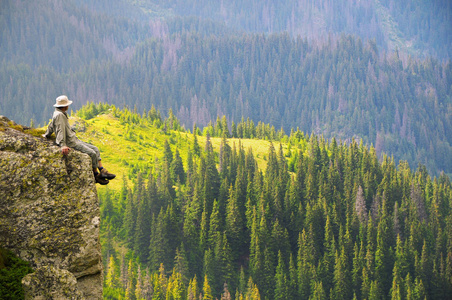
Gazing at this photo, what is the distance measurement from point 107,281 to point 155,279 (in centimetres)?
1432

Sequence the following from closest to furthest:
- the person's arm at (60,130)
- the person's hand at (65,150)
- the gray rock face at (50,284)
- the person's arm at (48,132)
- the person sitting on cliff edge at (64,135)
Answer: the gray rock face at (50,284)
the person's hand at (65,150)
the person's arm at (60,130)
the person sitting on cliff edge at (64,135)
the person's arm at (48,132)

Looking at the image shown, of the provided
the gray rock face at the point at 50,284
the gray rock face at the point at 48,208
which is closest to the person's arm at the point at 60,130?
the gray rock face at the point at 48,208

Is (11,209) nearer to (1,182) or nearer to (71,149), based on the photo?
(1,182)

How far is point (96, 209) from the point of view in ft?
109

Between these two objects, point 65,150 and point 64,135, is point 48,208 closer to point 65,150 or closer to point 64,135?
point 65,150

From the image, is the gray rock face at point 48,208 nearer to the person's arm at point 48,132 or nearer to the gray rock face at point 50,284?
the gray rock face at point 50,284

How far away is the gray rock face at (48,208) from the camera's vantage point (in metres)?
31.1

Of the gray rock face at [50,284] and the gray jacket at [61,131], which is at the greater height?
the gray jacket at [61,131]

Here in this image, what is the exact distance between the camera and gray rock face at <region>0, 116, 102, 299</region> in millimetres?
31109

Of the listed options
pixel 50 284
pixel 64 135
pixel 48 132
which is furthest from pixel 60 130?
pixel 50 284

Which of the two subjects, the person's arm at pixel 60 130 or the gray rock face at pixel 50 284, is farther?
the person's arm at pixel 60 130

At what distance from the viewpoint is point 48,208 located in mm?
31781

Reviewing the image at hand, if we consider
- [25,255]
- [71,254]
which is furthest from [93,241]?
[25,255]

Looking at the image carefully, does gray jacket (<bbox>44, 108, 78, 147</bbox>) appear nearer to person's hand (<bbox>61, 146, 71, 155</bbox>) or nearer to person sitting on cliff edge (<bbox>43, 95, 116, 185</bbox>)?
person sitting on cliff edge (<bbox>43, 95, 116, 185</bbox>)
